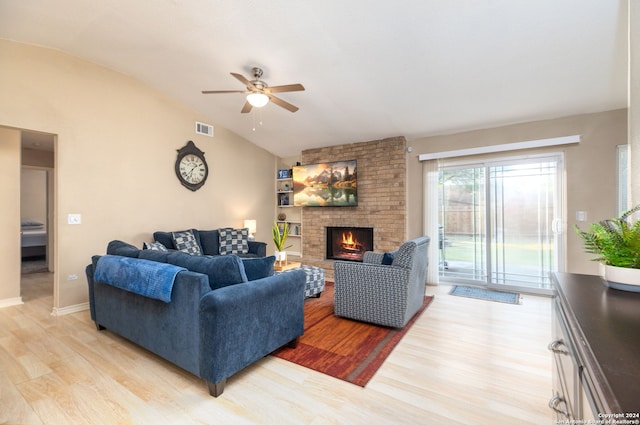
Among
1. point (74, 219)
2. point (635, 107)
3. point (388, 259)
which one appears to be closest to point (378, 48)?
point (635, 107)

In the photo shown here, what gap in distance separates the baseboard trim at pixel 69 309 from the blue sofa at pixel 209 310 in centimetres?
156

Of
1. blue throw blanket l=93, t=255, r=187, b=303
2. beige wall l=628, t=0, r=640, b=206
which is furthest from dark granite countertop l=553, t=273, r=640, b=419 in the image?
blue throw blanket l=93, t=255, r=187, b=303

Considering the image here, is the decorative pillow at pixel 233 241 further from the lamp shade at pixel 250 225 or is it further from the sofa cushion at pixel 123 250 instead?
the sofa cushion at pixel 123 250

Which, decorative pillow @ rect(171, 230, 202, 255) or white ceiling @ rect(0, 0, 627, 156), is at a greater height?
white ceiling @ rect(0, 0, 627, 156)

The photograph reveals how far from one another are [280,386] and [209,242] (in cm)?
352

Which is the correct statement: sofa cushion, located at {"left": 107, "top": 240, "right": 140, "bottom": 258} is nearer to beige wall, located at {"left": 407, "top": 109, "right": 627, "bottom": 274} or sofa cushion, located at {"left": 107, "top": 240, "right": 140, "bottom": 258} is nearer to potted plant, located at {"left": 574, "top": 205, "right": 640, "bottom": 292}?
potted plant, located at {"left": 574, "top": 205, "right": 640, "bottom": 292}

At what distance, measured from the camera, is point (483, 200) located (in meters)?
4.63

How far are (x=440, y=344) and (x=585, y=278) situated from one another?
153 cm

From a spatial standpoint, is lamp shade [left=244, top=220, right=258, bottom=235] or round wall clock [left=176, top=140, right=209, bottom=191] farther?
lamp shade [left=244, top=220, right=258, bottom=235]

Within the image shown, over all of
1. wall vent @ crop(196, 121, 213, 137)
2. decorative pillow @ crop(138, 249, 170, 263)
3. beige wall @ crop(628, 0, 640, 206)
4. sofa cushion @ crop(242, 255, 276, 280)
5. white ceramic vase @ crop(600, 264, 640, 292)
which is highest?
wall vent @ crop(196, 121, 213, 137)

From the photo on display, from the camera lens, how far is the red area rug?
226 centimetres

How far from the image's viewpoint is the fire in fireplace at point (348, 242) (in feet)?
18.4

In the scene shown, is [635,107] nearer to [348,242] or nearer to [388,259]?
[388,259]

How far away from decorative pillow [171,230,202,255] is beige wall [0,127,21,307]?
6.82 feet
